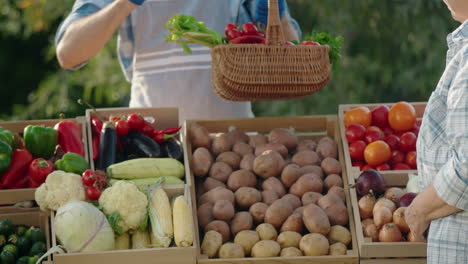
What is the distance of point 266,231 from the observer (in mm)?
3555

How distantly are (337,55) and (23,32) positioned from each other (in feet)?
26.6

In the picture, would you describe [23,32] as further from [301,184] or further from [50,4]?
[301,184]

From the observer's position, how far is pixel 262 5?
4.41 meters

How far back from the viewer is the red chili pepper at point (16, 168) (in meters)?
3.71

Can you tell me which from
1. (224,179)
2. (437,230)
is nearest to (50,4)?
(224,179)

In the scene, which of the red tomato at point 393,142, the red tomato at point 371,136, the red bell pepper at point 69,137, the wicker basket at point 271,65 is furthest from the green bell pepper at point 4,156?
the red tomato at point 393,142

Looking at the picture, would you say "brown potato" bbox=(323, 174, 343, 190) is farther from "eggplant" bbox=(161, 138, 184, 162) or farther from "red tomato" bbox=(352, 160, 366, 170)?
"eggplant" bbox=(161, 138, 184, 162)

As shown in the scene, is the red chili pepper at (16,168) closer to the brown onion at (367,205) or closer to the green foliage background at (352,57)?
the brown onion at (367,205)

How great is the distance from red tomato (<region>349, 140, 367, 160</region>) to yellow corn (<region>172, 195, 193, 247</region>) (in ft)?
3.07

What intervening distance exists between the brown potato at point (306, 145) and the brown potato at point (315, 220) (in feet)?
1.73

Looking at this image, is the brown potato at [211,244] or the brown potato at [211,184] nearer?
the brown potato at [211,244]

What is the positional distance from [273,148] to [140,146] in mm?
669

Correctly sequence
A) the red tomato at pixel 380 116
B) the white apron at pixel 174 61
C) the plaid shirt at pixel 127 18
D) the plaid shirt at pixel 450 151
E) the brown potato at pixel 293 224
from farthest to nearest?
the white apron at pixel 174 61 < the plaid shirt at pixel 127 18 < the red tomato at pixel 380 116 < the brown potato at pixel 293 224 < the plaid shirt at pixel 450 151

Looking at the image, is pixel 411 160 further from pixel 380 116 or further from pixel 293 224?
pixel 293 224
